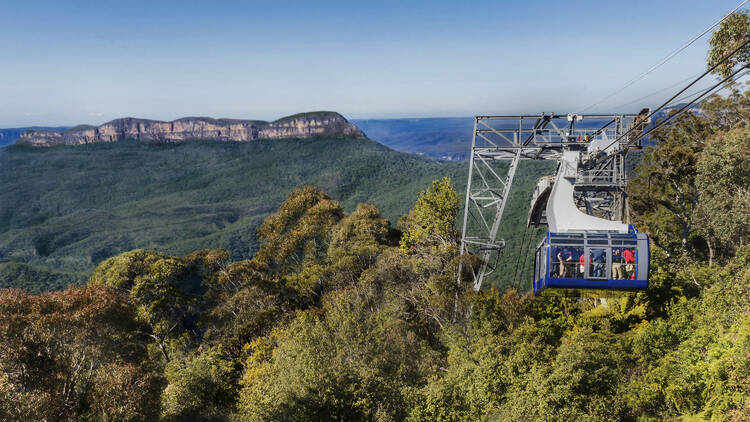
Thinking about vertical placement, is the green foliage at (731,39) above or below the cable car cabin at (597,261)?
above

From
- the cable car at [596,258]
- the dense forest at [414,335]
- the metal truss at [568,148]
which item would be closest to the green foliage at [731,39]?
the dense forest at [414,335]

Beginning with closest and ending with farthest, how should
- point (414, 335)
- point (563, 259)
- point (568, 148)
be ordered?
1. point (563, 259)
2. point (568, 148)
3. point (414, 335)

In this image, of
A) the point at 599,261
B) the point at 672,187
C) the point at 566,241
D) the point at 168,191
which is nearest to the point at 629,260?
the point at 599,261

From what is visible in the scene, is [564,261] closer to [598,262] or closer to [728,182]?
[598,262]

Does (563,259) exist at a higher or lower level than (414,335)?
higher

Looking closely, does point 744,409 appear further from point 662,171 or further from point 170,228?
point 170,228

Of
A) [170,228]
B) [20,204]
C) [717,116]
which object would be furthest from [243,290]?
[20,204]

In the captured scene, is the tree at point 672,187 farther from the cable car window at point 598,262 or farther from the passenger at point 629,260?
the cable car window at point 598,262
